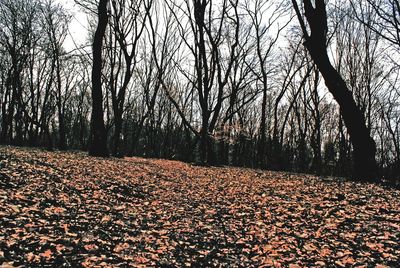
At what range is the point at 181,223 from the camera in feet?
22.6

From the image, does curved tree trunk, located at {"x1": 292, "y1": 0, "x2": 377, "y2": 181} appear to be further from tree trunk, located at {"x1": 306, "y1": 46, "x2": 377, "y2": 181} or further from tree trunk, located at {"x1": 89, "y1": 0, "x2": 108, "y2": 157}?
tree trunk, located at {"x1": 89, "y1": 0, "x2": 108, "y2": 157}

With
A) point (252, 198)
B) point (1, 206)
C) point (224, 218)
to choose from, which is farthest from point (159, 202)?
point (1, 206)

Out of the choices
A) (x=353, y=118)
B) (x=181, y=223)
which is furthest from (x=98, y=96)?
(x=353, y=118)

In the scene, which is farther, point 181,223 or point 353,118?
point 353,118

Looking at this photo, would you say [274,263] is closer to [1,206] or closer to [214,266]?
[214,266]

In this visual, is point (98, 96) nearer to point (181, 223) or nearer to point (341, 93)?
point (181, 223)

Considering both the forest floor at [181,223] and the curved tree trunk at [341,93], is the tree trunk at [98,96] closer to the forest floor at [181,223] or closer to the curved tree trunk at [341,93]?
the forest floor at [181,223]

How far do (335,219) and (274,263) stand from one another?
2506mm

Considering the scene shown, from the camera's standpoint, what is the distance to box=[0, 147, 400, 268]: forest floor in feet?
16.2

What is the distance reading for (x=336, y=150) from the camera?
→ 51656 mm

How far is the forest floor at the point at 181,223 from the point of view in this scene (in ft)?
16.2

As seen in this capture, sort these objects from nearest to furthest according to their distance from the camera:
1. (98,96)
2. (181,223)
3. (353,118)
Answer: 1. (181,223)
2. (353,118)
3. (98,96)

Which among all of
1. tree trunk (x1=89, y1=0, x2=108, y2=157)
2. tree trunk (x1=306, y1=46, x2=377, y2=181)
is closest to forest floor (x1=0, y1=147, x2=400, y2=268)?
tree trunk (x1=306, y1=46, x2=377, y2=181)

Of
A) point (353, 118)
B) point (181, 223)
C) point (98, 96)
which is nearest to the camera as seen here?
point (181, 223)
